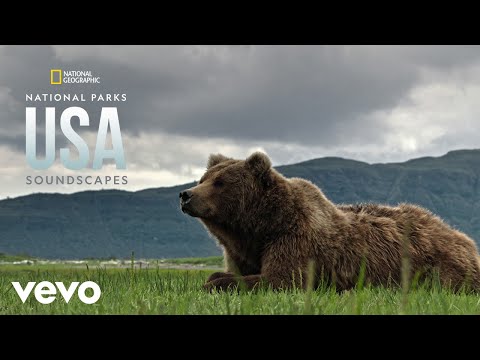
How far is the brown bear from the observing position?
26.7 feet

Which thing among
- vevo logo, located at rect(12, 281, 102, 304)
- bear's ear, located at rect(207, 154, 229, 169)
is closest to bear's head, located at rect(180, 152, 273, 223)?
bear's ear, located at rect(207, 154, 229, 169)

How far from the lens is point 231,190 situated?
838 centimetres

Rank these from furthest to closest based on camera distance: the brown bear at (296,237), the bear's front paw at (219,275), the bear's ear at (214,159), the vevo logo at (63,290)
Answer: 1. the bear's ear at (214,159)
2. the bear's front paw at (219,275)
3. the brown bear at (296,237)
4. the vevo logo at (63,290)

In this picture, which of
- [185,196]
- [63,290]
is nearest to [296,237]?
[185,196]

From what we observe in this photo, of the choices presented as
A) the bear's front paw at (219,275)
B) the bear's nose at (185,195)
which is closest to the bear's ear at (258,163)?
the bear's nose at (185,195)

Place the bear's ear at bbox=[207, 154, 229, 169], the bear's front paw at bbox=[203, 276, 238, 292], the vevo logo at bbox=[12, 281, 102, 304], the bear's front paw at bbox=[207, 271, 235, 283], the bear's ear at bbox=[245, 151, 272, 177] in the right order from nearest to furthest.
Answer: the vevo logo at bbox=[12, 281, 102, 304], the bear's front paw at bbox=[203, 276, 238, 292], the bear's front paw at bbox=[207, 271, 235, 283], the bear's ear at bbox=[245, 151, 272, 177], the bear's ear at bbox=[207, 154, 229, 169]

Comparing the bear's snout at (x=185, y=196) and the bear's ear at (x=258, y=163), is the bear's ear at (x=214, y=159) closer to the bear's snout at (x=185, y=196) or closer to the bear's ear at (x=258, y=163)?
the bear's ear at (x=258, y=163)

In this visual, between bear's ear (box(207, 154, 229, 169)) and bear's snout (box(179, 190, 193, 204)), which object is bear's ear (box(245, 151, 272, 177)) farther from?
bear's snout (box(179, 190, 193, 204))

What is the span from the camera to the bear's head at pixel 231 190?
8170 mm

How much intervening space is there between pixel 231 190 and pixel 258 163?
51 cm

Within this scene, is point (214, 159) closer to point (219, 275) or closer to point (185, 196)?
point (185, 196)
